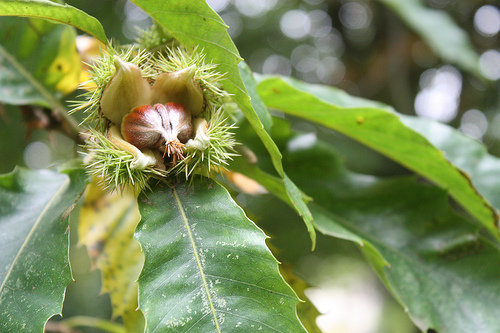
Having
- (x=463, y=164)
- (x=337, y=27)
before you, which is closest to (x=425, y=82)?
(x=337, y=27)

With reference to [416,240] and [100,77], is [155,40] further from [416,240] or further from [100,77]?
[416,240]

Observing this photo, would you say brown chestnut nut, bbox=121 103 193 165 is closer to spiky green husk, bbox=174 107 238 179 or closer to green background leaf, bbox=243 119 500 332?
spiky green husk, bbox=174 107 238 179

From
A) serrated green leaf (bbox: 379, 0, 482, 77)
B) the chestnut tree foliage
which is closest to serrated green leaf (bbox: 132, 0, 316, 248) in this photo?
the chestnut tree foliage

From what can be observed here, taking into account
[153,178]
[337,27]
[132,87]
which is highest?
[132,87]

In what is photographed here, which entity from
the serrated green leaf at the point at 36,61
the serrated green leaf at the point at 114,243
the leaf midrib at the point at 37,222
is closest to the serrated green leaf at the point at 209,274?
the leaf midrib at the point at 37,222

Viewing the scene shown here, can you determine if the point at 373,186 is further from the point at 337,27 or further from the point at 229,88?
the point at 337,27
